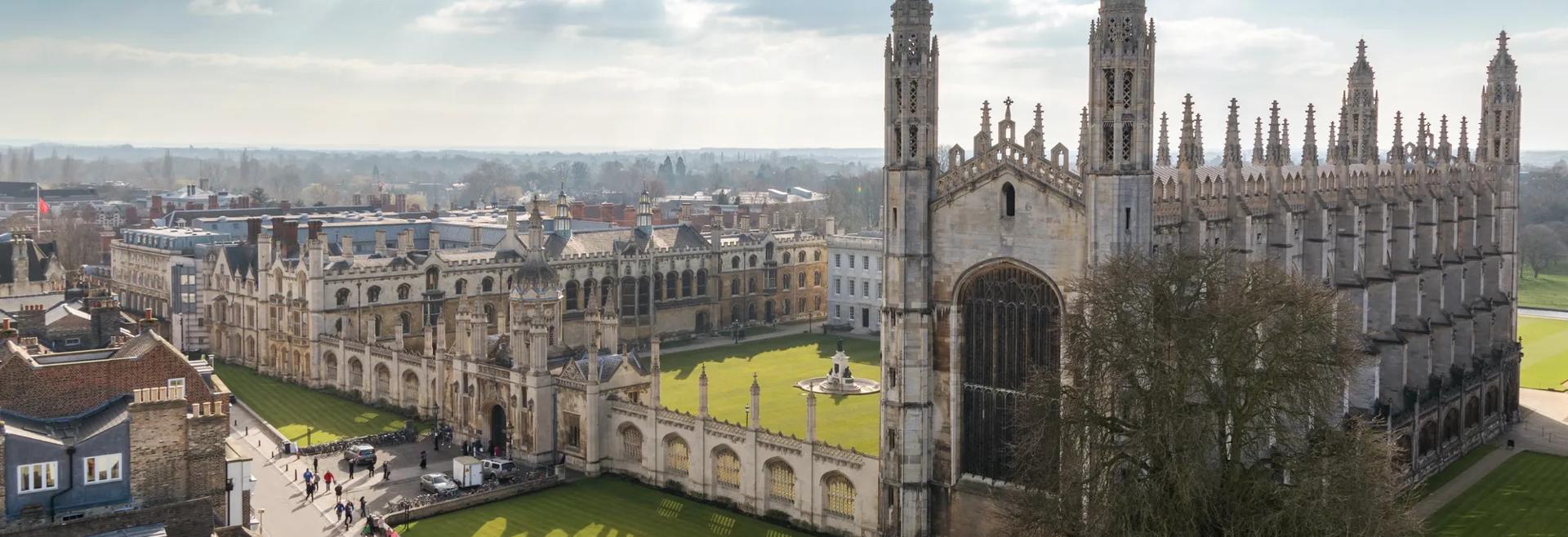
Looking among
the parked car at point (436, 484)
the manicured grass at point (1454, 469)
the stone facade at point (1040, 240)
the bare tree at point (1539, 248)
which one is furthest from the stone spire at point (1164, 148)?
the bare tree at point (1539, 248)

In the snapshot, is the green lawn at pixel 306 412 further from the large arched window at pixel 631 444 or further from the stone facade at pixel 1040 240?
the stone facade at pixel 1040 240

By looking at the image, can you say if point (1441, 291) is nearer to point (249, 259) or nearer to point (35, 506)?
point (35, 506)

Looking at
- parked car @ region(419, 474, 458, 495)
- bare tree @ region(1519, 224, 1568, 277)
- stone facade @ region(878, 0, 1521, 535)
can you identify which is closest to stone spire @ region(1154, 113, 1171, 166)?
stone facade @ region(878, 0, 1521, 535)

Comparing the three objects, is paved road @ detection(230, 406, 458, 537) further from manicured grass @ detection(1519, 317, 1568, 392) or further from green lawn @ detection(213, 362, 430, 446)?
manicured grass @ detection(1519, 317, 1568, 392)

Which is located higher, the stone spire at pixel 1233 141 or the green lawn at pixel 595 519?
the stone spire at pixel 1233 141

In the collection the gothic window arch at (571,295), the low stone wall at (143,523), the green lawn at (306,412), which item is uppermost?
the gothic window arch at (571,295)

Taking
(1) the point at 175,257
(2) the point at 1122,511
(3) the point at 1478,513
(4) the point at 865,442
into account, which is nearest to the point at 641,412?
(4) the point at 865,442
